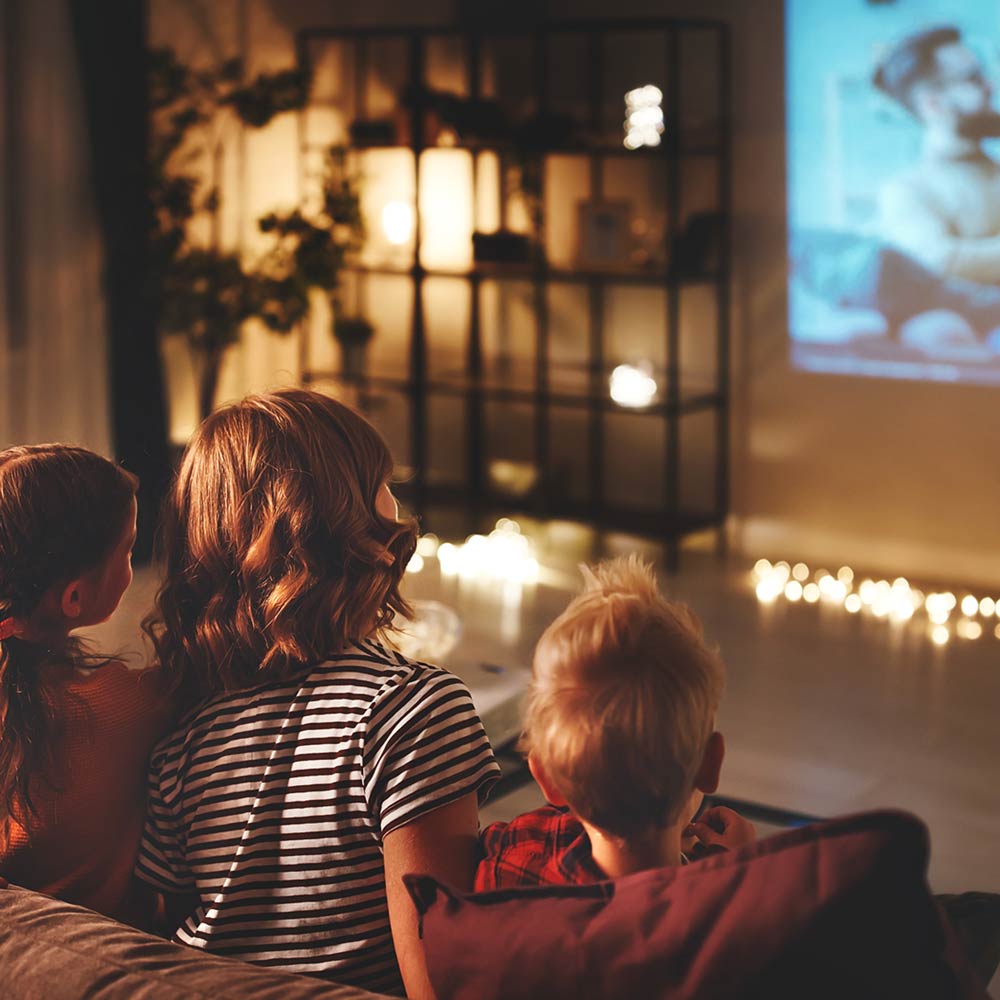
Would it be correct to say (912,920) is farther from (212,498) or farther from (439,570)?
(439,570)

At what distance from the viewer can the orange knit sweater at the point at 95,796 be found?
4.41ft

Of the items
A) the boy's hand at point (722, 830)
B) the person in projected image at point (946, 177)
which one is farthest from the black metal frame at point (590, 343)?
the boy's hand at point (722, 830)

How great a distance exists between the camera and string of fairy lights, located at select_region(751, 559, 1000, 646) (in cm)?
464

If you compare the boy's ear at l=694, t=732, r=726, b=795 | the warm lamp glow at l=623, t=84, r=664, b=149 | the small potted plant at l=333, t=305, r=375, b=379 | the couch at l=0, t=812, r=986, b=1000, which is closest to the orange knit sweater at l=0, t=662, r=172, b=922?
the couch at l=0, t=812, r=986, b=1000

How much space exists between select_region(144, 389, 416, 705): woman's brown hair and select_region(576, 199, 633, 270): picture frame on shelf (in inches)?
167

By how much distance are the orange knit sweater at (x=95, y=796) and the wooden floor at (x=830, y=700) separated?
0.72m

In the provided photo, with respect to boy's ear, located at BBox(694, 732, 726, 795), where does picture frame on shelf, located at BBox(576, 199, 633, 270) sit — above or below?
above

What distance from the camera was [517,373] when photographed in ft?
20.1

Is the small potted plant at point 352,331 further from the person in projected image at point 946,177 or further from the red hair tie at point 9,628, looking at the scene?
the red hair tie at point 9,628

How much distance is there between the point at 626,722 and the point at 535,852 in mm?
234

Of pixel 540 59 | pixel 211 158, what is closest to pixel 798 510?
pixel 540 59

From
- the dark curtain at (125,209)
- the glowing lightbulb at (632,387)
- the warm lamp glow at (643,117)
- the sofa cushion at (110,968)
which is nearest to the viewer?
the sofa cushion at (110,968)

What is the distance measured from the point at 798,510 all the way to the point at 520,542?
1059 mm

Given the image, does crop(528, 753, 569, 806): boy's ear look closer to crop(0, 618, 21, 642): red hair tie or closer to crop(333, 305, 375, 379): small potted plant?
crop(0, 618, 21, 642): red hair tie
